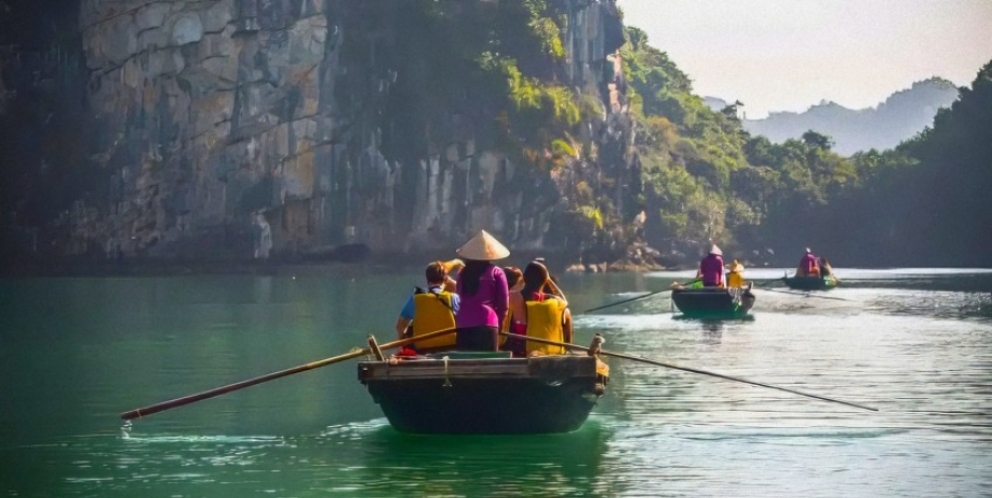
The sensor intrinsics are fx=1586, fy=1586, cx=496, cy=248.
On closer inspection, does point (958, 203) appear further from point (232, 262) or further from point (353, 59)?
point (232, 262)

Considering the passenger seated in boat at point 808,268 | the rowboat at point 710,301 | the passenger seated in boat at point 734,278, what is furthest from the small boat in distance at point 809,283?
the rowboat at point 710,301

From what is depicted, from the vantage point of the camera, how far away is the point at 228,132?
8738 centimetres

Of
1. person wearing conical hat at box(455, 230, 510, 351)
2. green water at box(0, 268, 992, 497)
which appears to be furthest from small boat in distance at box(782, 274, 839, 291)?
person wearing conical hat at box(455, 230, 510, 351)

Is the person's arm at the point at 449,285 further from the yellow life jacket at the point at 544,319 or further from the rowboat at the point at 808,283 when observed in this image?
the rowboat at the point at 808,283

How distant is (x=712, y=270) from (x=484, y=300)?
24012mm

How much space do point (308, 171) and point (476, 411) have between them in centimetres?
7296

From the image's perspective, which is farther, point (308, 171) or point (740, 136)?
point (740, 136)

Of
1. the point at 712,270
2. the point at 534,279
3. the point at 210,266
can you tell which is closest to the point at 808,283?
the point at 712,270

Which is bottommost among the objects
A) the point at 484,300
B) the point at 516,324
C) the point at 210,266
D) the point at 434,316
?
the point at 516,324

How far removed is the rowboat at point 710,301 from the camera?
40.0m

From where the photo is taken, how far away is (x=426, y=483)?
15.3 meters

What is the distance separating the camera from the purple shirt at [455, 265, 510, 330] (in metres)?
17.4

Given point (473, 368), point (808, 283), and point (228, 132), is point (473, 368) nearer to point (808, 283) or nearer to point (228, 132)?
point (808, 283)

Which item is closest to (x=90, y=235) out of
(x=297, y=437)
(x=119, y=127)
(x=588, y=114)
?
(x=119, y=127)
